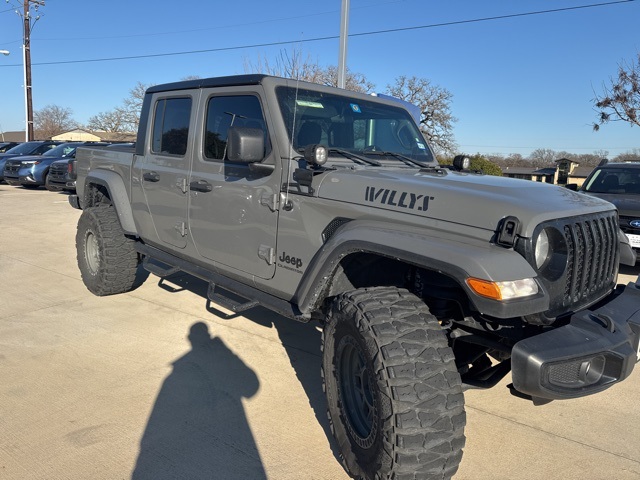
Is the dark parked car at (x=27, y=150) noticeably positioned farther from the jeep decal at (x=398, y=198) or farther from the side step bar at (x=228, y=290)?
the jeep decal at (x=398, y=198)

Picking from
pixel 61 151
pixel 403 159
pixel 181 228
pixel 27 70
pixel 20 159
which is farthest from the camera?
pixel 27 70

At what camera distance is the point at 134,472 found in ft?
8.56

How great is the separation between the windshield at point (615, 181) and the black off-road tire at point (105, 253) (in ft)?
22.7

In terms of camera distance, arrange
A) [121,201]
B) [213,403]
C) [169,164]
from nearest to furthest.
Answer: [213,403], [169,164], [121,201]

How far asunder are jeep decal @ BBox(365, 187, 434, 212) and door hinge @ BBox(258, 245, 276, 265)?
0.82 m

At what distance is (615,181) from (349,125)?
20.8ft

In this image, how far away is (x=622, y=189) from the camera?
795cm

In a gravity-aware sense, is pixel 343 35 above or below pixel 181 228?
above

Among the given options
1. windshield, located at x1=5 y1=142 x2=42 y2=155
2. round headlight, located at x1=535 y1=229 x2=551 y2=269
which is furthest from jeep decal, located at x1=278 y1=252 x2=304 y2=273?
windshield, located at x1=5 y1=142 x2=42 y2=155

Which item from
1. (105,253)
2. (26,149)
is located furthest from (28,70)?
(105,253)

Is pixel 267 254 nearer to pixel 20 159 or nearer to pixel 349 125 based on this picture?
pixel 349 125

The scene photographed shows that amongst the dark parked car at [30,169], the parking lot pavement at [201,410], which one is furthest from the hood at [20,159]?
the parking lot pavement at [201,410]

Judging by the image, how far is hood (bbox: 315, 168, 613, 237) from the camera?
2.35m

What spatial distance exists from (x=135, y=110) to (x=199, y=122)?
45.4 m
